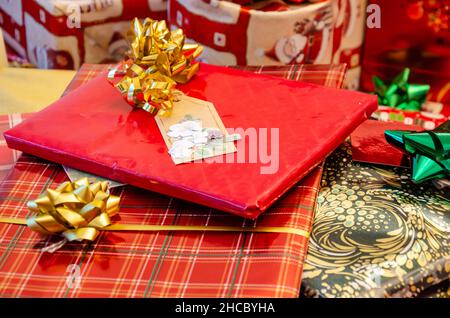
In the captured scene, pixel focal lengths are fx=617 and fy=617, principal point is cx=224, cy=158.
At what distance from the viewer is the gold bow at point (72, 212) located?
645 mm

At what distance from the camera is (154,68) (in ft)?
2.77

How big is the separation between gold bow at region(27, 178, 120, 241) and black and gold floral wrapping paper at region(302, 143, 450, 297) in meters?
0.23

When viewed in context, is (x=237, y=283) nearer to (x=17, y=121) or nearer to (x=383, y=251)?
(x=383, y=251)

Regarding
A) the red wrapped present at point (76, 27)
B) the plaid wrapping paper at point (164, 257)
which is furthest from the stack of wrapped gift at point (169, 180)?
the red wrapped present at point (76, 27)

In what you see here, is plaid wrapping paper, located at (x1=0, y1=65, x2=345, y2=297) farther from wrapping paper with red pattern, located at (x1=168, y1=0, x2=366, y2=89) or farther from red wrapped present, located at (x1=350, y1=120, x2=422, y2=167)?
wrapping paper with red pattern, located at (x1=168, y1=0, x2=366, y2=89)

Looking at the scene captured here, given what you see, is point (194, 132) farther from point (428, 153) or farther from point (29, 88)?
point (29, 88)

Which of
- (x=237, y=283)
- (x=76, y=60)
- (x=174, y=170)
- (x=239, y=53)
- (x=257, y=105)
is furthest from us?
(x=76, y=60)

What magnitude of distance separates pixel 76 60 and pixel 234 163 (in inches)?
22.3

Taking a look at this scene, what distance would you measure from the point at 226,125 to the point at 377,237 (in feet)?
0.77

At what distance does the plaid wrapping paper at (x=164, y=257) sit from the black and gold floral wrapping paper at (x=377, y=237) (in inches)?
1.2

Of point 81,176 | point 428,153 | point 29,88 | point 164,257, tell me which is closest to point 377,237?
point 428,153

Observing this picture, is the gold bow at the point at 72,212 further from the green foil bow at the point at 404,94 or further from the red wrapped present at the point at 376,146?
the green foil bow at the point at 404,94

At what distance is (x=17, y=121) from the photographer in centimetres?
92

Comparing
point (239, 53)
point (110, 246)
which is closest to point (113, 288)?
point (110, 246)
